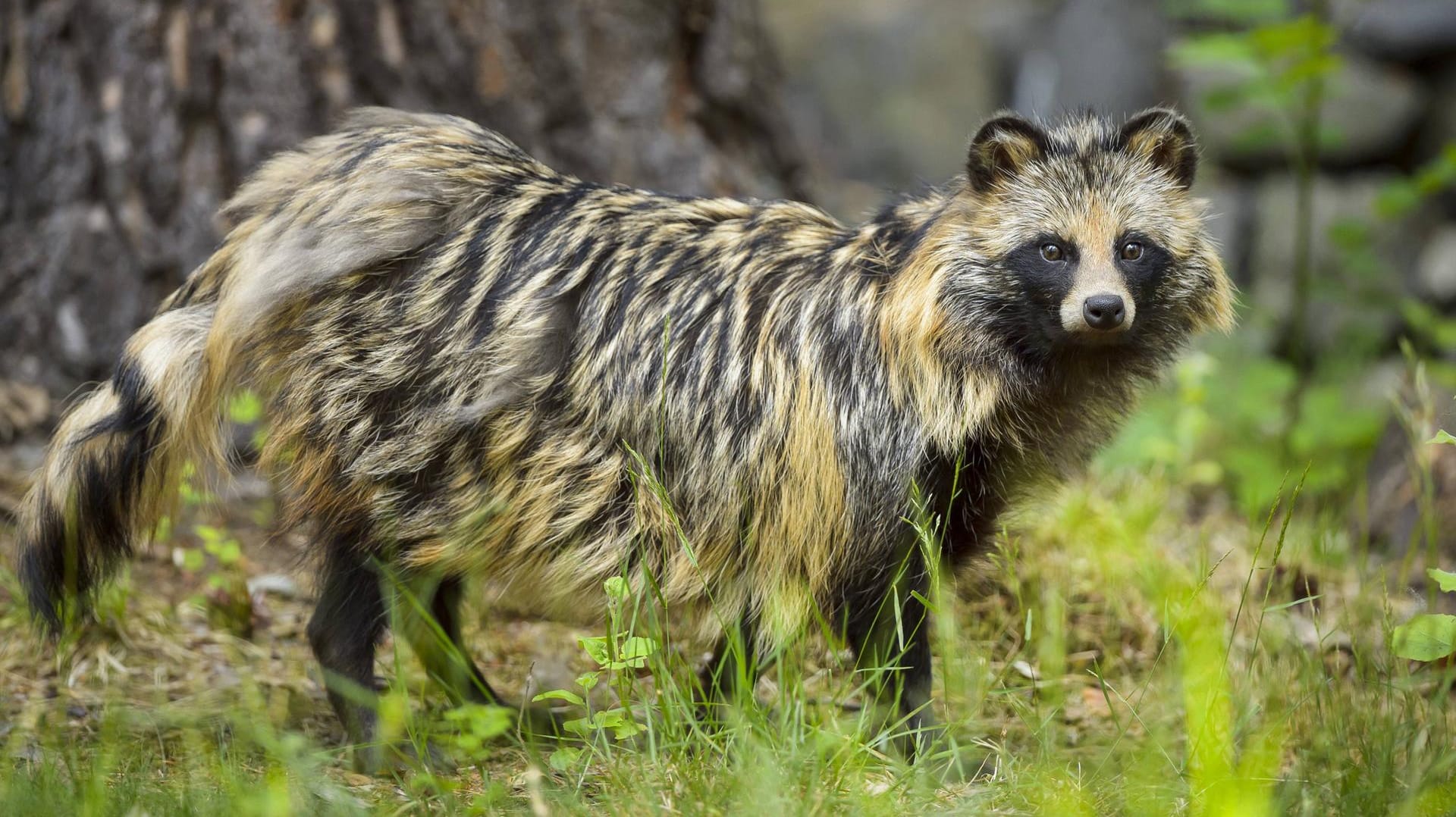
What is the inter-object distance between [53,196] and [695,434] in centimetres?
307

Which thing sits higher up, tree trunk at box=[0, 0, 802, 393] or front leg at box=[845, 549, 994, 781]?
tree trunk at box=[0, 0, 802, 393]

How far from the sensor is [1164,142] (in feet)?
12.3

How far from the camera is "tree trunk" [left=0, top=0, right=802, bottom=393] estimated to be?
490 cm

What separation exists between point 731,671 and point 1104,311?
1503mm

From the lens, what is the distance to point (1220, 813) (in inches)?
98.7

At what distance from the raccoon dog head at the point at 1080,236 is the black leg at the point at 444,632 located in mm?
1719

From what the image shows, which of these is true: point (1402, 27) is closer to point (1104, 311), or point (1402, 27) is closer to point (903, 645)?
point (1104, 311)

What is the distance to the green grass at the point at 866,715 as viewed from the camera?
285 cm

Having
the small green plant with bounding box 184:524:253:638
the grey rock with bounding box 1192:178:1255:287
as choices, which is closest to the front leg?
the small green plant with bounding box 184:524:253:638

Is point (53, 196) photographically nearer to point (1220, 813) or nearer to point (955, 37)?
point (1220, 813)

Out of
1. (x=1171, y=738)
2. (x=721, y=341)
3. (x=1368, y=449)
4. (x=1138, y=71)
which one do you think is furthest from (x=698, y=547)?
(x=1138, y=71)

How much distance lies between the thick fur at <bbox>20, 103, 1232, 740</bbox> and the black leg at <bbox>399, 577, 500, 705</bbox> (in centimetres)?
16

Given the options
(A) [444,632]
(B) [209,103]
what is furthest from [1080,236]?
(B) [209,103]

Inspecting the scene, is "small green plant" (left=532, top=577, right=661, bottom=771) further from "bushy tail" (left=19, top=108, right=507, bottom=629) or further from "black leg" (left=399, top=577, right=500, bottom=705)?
"bushy tail" (left=19, top=108, right=507, bottom=629)
